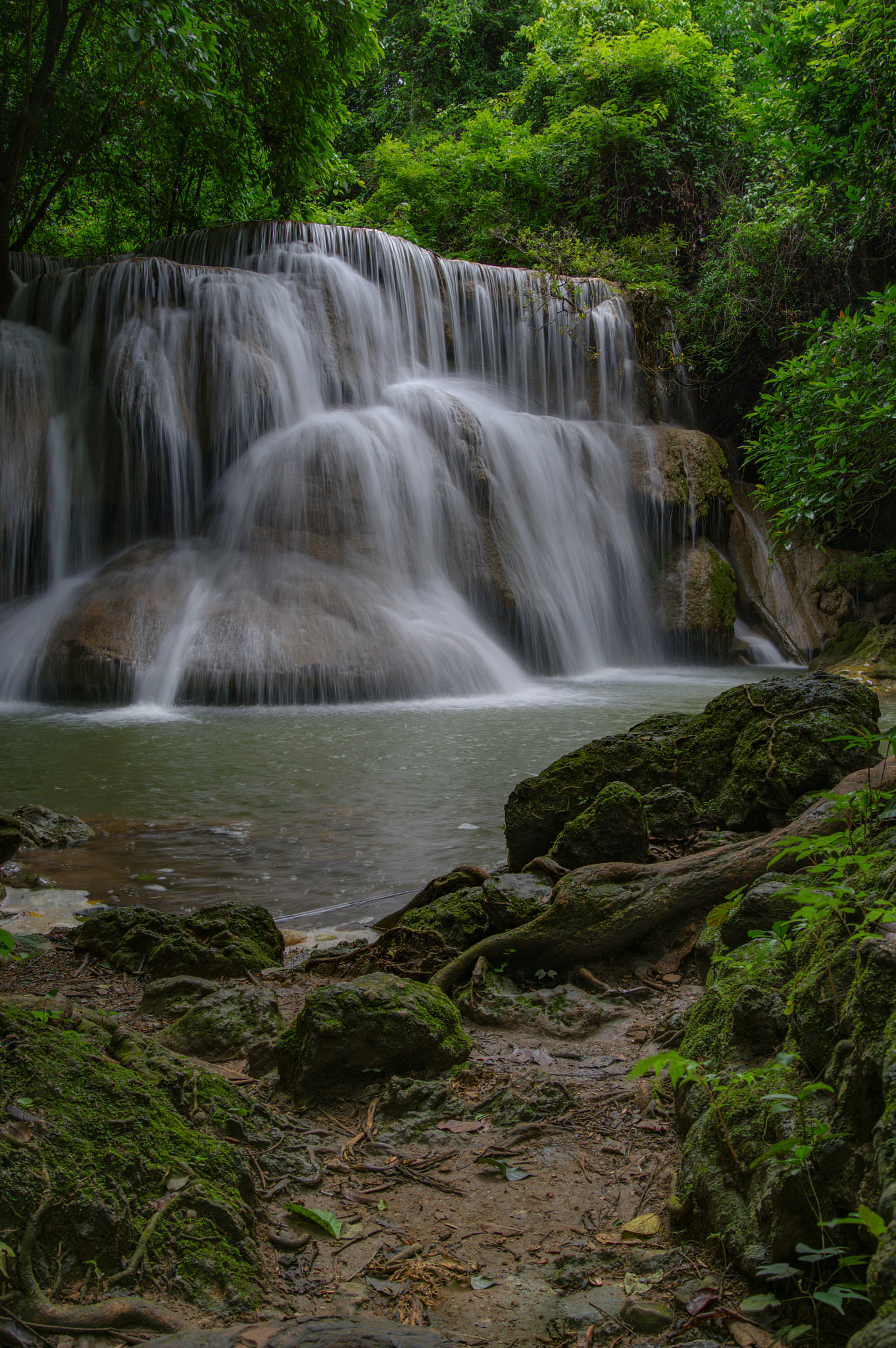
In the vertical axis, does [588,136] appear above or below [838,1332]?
A: above

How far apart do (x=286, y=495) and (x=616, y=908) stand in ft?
33.0

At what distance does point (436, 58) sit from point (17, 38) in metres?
16.2

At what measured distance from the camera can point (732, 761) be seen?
4.09 meters

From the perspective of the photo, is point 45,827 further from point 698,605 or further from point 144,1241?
point 698,605

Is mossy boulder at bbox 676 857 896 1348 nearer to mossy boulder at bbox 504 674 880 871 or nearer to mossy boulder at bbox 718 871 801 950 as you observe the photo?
mossy boulder at bbox 718 871 801 950

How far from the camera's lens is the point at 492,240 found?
19328mm

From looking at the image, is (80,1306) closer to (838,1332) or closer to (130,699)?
(838,1332)

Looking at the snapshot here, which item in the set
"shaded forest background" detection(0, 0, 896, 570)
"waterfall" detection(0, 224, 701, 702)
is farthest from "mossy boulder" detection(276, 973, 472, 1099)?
"waterfall" detection(0, 224, 701, 702)

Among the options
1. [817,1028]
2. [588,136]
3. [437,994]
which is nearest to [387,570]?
[437,994]

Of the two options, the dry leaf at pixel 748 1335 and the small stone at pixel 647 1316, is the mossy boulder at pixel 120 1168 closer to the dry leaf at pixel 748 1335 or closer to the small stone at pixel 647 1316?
the small stone at pixel 647 1316

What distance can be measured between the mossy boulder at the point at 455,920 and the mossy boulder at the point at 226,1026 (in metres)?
0.83

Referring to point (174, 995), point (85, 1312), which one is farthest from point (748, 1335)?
point (174, 995)

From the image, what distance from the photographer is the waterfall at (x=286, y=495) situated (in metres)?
10.4

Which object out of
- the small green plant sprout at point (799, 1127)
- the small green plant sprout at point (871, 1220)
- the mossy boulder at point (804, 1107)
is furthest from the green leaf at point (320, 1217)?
the small green plant sprout at point (871, 1220)
